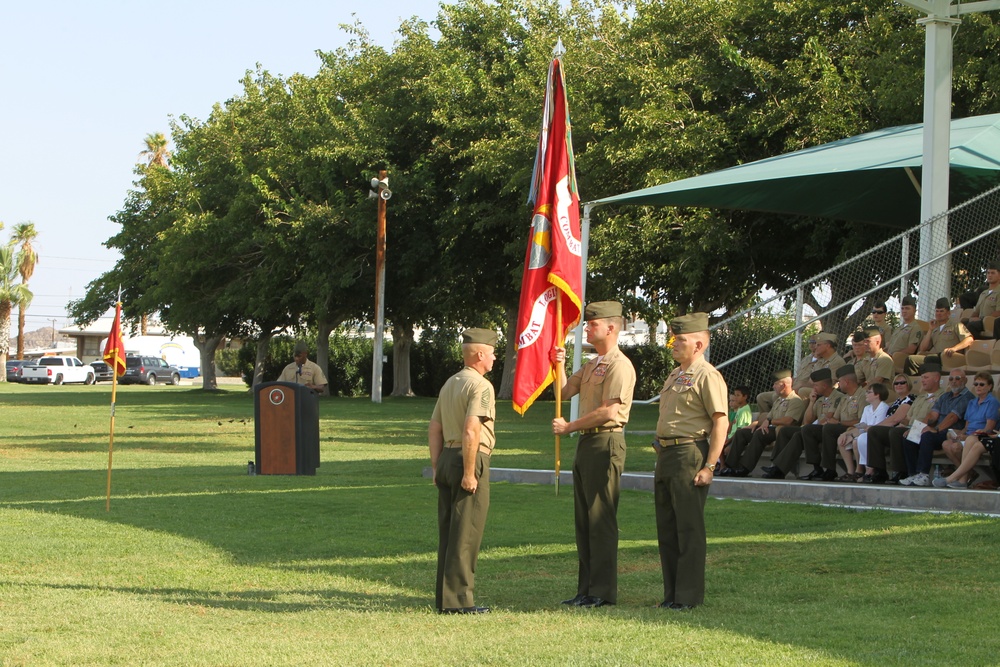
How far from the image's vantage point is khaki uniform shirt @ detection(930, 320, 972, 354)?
52.3 ft

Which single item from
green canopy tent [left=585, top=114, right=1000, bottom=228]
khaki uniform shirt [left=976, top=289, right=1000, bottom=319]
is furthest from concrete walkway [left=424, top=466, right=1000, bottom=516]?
green canopy tent [left=585, top=114, right=1000, bottom=228]

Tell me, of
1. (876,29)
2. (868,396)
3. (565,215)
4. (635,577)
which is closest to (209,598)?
(635,577)

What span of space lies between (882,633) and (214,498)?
8.92 metres

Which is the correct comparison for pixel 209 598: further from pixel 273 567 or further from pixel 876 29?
pixel 876 29

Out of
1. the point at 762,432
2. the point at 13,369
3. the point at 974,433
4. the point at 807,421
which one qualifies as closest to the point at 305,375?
the point at 762,432

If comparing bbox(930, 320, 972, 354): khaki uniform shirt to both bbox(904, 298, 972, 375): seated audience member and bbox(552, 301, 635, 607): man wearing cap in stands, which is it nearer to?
bbox(904, 298, 972, 375): seated audience member

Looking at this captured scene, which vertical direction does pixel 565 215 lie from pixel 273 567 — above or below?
above

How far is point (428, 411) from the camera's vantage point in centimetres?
3762

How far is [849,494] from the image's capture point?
42.9ft

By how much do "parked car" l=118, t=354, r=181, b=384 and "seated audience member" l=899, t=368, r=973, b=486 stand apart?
65429mm

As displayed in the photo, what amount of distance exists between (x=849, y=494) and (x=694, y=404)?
5.40 meters

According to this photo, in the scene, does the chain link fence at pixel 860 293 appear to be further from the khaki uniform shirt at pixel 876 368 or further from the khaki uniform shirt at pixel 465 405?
the khaki uniform shirt at pixel 465 405

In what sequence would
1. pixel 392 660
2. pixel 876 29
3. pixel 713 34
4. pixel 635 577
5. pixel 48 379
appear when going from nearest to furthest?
pixel 392 660 < pixel 635 577 < pixel 876 29 < pixel 713 34 < pixel 48 379

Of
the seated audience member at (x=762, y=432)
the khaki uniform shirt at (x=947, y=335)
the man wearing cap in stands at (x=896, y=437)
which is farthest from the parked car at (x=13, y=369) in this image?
the man wearing cap in stands at (x=896, y=437)
